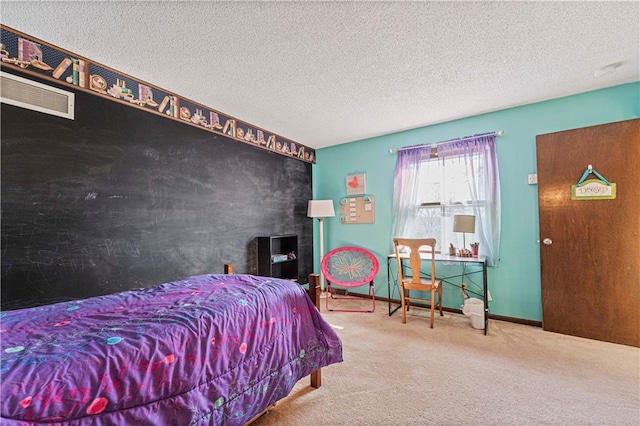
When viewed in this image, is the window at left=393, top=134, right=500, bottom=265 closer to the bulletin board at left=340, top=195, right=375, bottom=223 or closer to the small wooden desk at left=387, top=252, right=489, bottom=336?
the small wooden desk at left=387, top=252, right=489, bottom=336

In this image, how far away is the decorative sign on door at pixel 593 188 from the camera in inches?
100

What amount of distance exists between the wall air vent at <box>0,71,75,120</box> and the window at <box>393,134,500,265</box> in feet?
11.6

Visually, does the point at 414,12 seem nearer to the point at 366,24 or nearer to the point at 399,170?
the point at 366,24

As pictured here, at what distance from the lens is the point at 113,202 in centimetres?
223

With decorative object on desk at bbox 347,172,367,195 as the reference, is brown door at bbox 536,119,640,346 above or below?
below

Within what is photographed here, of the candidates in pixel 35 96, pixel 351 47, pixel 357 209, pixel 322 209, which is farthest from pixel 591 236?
pixel 35 96

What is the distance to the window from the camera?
3191mm

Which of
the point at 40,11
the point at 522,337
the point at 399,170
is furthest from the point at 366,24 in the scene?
the point at 522,337

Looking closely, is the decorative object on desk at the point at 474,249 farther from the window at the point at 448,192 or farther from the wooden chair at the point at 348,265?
the wooden chair at the point at 348,265

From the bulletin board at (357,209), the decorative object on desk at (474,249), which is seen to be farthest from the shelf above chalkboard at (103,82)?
the decorative object on desk at (474,249)

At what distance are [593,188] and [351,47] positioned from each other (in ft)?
8.86

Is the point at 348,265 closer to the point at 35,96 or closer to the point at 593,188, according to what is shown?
the point at 593,188

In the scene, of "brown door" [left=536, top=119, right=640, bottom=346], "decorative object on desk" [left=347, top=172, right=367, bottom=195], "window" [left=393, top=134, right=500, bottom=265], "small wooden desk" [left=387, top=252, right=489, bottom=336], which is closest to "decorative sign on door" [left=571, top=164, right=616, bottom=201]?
"brown door" [left=536, top=119, right=640, bottom=346]

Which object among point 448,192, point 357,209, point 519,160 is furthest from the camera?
point 357,209
